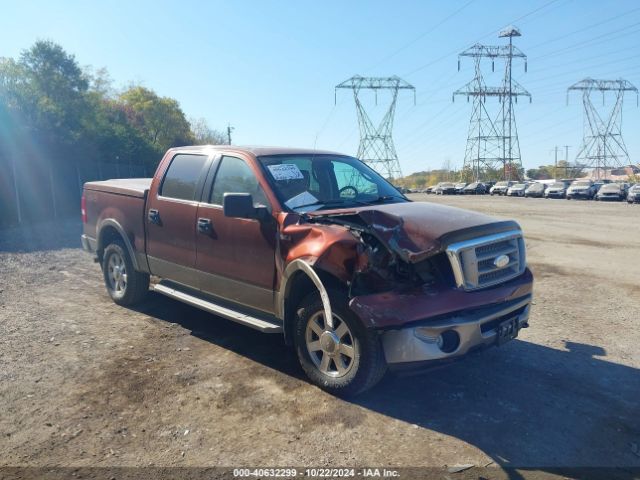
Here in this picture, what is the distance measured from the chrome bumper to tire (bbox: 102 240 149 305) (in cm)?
382

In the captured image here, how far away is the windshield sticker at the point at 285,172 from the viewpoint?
5.02 metres

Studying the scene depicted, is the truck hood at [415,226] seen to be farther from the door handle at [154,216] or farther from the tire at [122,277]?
the tire at [122,277]

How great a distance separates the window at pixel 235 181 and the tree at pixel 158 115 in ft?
160

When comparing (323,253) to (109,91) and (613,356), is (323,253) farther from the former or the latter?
(109,91)

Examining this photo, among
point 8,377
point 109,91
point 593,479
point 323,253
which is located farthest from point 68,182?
point 109,91

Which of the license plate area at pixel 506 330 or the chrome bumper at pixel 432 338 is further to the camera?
the license plate area at pixel 506 330

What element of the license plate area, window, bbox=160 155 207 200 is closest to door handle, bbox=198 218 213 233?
window, bbox=160 155 207 200

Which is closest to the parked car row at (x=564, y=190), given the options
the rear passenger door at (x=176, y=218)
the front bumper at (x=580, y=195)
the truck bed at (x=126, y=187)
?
the front bumper at (x=580, y=195)

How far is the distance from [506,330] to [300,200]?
2.04 meters

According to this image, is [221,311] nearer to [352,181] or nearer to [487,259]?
[352,181]

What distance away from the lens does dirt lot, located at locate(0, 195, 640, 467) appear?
3.47 metres

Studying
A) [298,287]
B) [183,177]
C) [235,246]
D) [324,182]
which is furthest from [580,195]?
[298,287]

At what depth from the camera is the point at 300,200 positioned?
4891 mm

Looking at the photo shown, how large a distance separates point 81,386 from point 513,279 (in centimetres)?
364
